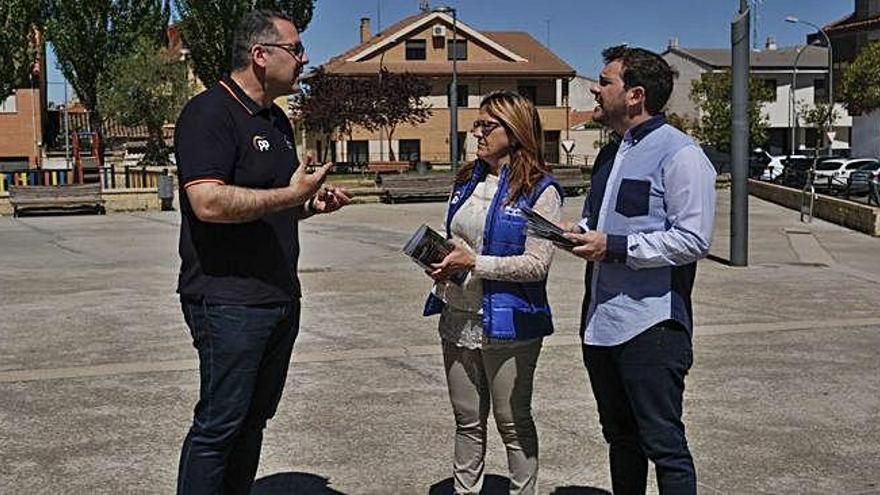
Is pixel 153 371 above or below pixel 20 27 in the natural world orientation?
below

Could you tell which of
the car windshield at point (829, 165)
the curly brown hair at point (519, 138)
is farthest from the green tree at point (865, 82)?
the curly brown hair at point (519, 138)

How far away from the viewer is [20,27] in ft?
117

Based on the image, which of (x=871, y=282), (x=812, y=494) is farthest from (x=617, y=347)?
(x=871, y=282)

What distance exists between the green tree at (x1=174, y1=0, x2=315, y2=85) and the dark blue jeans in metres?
38.1

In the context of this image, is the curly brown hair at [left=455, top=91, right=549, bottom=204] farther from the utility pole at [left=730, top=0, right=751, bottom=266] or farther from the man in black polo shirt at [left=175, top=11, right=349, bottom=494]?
the utility pole at [left=730, top=0, right=751, bottom=266]

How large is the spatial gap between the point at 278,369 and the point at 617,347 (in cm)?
120

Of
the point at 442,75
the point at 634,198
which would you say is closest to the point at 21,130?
the point at 442,75

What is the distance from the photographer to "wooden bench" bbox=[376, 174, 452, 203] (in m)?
28.3

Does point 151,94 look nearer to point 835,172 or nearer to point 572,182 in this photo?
point 572,182

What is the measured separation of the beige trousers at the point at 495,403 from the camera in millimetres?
4258

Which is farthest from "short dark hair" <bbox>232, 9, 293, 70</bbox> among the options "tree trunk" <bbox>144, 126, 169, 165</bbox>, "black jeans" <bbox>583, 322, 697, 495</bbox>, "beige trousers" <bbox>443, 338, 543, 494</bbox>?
"tree trunk" <bbox>144, 126, 169, 165</bbox>

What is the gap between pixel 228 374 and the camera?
3.63 meters

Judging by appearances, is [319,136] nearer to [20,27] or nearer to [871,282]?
[20,27]

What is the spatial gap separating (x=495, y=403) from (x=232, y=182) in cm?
143
